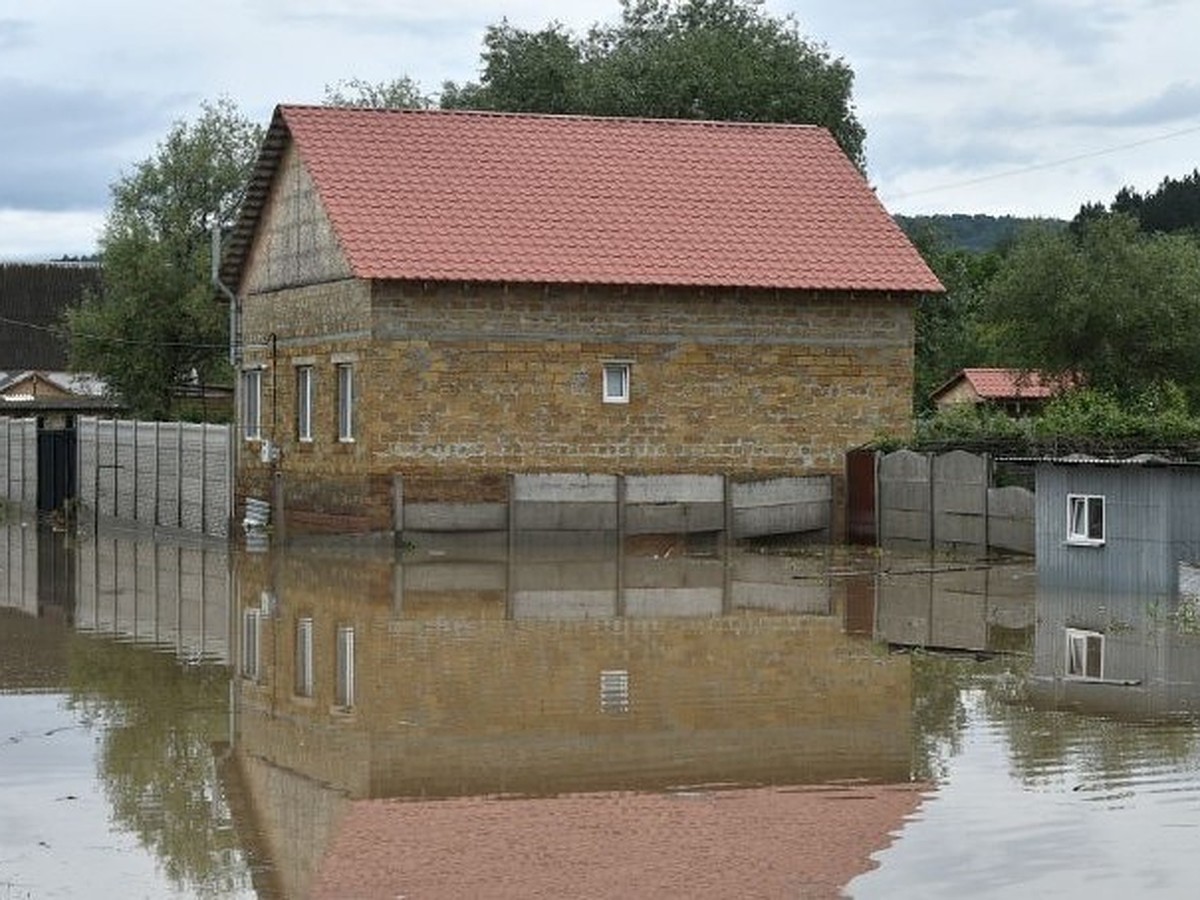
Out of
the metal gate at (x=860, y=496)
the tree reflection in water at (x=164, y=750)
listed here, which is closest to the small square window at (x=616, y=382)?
the metal gate at (x=860, y=496)

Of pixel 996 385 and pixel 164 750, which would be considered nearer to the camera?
pixel 164 750

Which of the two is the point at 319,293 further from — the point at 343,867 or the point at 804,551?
the point at 343,867

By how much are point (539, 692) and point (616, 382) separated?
19867mm

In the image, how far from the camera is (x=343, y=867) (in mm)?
12656

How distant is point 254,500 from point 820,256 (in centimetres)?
1056

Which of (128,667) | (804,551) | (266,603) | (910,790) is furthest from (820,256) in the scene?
(910,790)

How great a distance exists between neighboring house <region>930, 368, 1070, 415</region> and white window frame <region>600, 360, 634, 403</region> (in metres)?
29.0

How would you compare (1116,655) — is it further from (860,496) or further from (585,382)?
(585,382)

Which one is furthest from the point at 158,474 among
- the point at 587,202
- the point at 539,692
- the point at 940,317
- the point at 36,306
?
the point at 36,306

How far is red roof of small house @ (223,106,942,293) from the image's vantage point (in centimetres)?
3894

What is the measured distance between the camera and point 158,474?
148ft

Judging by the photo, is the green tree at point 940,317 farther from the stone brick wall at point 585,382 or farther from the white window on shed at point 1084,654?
the white window on shed at point 1084,654

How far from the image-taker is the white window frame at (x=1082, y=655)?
20.7 metres

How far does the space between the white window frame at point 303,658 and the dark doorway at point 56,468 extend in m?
24.4
